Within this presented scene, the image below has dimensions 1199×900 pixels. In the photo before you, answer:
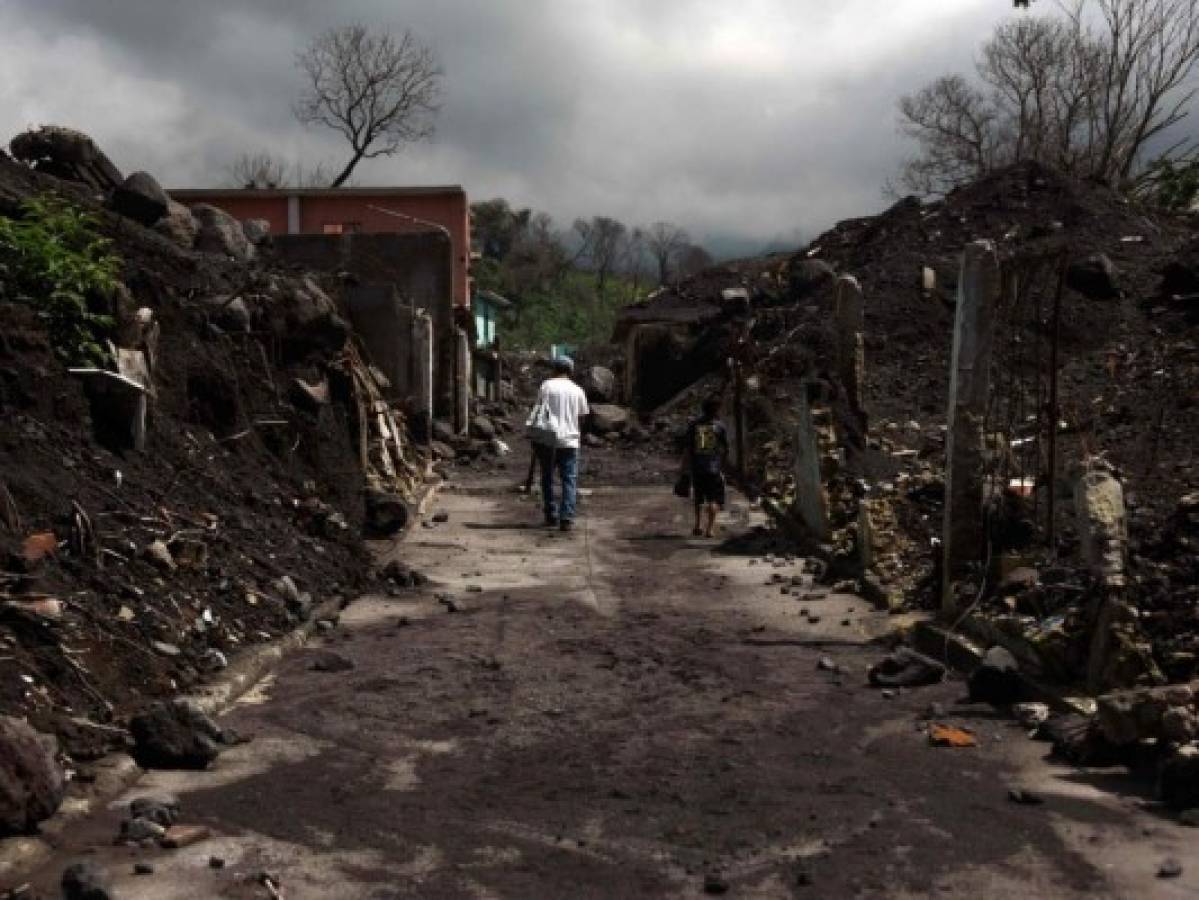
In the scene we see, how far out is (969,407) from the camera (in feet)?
29.7

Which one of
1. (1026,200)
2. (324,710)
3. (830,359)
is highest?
(1026,200)

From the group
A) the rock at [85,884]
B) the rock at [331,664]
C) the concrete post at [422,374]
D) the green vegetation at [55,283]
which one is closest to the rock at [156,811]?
the rock at [85,884]

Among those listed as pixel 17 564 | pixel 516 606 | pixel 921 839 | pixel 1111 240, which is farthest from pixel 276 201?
pixel 921 839

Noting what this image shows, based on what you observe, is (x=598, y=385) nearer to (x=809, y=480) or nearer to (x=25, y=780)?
(x=809, y=480)

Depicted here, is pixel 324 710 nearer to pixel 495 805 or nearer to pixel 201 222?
pixel 495 805

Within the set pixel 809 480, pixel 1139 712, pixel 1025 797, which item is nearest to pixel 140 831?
pixel 1025 797

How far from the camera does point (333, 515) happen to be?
39.0 ft

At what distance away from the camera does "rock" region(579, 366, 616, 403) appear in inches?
1462

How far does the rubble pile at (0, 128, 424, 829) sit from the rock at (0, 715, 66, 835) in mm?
641

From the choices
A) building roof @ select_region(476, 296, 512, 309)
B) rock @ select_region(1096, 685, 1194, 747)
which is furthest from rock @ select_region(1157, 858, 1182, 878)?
building roof @ select_region(476, 296, 512, 309)

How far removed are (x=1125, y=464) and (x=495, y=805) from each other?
29.8 feet

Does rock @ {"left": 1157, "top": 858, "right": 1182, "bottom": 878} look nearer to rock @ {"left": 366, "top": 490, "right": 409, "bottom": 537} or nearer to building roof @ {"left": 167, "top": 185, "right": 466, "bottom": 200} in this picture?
rock @ {"left": 366, "top": 490, "right": 409, "bottom": 537}

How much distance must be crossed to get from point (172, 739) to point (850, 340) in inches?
472

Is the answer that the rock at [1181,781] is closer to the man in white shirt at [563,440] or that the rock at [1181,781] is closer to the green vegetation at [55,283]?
the green vegetation at [55,283]
